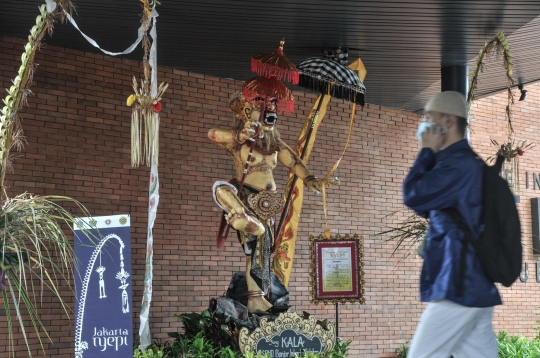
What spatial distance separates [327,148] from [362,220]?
1.13 metres

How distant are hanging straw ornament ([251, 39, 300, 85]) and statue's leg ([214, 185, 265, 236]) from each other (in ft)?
3.75

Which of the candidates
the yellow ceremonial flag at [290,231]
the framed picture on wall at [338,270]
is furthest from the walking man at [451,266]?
the framed picture on wall at [338,270]

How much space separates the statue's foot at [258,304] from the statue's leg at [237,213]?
63cm

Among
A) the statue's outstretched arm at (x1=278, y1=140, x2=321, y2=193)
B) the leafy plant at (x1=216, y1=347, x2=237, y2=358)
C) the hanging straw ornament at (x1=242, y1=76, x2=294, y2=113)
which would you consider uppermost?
the hanging straw ornament at (x1=242, y1=76, x2=294, y2=113)

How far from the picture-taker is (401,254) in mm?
11391

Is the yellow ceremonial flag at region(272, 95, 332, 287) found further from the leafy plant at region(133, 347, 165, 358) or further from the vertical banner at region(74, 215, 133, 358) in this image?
the vertical banner at region(74, 215, 133, 358)

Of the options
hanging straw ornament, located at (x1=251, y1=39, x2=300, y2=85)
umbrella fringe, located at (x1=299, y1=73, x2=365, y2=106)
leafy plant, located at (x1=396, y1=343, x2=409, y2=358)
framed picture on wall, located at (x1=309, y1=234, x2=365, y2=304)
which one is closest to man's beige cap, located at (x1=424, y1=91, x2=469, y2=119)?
hanging straw ornament, located at (x1=251, y1=39, x2=300, y2=85)

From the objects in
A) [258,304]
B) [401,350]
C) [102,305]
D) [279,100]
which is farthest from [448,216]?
[401,350]

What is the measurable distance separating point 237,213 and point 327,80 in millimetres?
1827

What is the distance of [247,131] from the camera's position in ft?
24.3

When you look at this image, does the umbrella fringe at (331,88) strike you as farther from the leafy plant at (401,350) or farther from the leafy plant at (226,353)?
the leafy plant at (401,350)

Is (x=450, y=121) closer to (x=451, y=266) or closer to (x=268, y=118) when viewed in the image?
(x=451, y=266)

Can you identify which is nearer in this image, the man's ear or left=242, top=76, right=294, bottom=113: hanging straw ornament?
the man's ear

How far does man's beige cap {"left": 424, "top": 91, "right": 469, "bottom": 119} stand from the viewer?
12.4 ft
